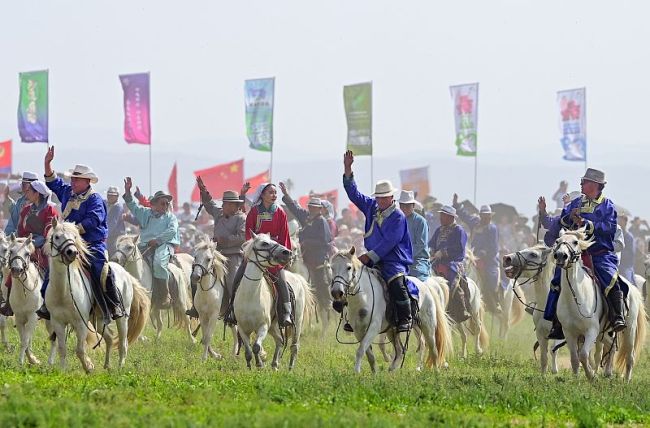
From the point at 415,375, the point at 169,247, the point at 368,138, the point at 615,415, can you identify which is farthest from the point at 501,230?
the point at 615,415

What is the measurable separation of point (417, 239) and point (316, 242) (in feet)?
19.4

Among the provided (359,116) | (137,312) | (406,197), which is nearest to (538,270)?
(406,197)

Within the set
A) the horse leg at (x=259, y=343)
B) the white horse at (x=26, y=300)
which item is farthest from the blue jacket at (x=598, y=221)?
the white horse at (x=26, y=300)

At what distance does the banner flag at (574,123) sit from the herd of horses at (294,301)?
28.0 meters

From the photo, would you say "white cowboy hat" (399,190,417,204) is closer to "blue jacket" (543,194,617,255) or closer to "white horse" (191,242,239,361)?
"white horse" (191,242,239,361)

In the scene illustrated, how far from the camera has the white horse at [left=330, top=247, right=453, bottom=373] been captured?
15.8 metres

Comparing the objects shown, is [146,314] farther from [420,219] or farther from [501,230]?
[501,230]

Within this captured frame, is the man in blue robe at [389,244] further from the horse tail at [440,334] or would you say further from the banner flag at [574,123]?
the banner flag at [574,123]

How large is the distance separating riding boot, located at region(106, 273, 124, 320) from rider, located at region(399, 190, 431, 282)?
5.42m

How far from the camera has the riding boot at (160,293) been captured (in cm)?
2267

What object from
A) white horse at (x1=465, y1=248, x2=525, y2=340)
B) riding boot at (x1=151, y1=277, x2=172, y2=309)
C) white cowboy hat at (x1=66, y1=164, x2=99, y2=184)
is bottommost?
white horse at (x1=465, y1=248, x2=525, y2=340)

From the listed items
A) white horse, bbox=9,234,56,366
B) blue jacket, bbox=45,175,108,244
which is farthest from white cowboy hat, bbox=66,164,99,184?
white horse, bbox=9,234,56,366

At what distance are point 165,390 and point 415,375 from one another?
11.3ft

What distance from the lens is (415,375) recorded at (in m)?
15.2
